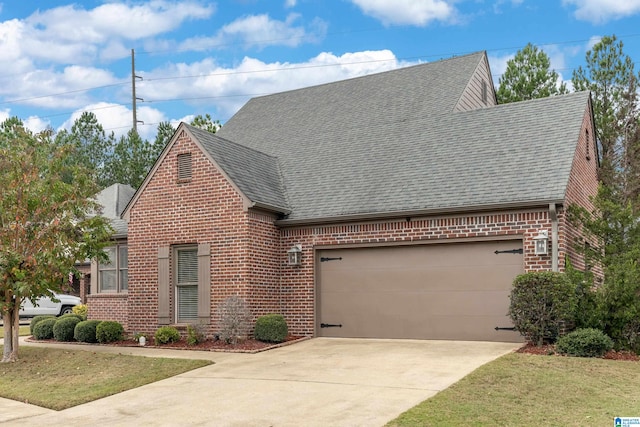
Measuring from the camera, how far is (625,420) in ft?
22.3

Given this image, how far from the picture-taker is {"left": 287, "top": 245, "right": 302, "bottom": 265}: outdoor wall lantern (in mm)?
15188

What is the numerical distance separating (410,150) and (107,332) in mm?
8405

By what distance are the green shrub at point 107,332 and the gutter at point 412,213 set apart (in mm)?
4541

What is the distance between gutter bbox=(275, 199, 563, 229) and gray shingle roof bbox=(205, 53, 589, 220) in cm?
7

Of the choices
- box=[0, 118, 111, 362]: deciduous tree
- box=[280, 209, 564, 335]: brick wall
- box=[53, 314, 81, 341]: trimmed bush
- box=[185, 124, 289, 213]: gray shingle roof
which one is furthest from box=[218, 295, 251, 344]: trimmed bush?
box=[53, 314, 81, 341]: trimmed bush

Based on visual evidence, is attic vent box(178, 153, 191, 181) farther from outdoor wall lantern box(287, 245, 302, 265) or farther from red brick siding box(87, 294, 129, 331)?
red brick siding box(87, 294, 129, 331)

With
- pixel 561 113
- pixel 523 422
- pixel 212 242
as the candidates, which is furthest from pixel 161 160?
pixel 523 422

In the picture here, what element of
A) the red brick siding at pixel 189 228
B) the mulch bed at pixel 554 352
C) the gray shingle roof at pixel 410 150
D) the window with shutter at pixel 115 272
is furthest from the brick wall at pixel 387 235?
the window with shutter at pixel 115 272

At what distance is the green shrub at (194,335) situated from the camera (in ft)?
46.5

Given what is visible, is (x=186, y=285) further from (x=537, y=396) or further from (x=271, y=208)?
(x=537, y=396)

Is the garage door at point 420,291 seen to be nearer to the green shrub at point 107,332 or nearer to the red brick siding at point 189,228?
the red brick siding at point 189,228

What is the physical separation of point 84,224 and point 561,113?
35.4 ft

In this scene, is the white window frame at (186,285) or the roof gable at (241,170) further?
the white window frame at (186,285)

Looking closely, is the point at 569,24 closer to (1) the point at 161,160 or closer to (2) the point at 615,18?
(2) the point at 615,18
